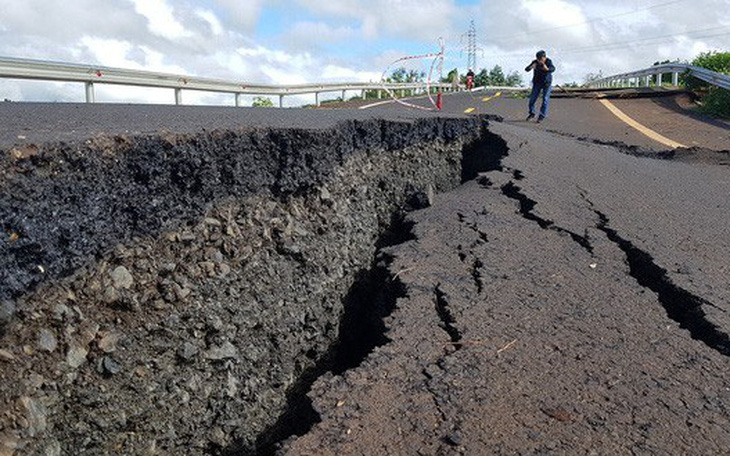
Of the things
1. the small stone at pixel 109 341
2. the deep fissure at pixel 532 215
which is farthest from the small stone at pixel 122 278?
the deep fissure at pixel 532 215

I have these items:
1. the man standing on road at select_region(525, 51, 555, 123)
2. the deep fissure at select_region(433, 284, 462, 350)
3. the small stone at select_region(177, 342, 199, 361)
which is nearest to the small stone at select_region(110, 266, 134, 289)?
the small stone at select_region(177, 342, 199, 361)

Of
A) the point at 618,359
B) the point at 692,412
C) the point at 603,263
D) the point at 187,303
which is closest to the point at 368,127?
the point at 603,263

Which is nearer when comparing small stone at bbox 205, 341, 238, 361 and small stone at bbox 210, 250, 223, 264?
small stone at bbox 205, 341, 238, 361

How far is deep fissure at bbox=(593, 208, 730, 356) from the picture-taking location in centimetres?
310

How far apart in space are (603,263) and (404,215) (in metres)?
2.14

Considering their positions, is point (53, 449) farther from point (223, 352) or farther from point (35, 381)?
point (223, 352)

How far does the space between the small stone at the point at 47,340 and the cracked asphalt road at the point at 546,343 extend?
3.31 feet

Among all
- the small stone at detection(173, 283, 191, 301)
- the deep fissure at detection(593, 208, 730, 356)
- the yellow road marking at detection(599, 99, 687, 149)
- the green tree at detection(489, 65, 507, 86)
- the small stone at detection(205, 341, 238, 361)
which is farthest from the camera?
the green tree at detection(489, 65, 507, 86)

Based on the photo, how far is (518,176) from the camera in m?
6.57

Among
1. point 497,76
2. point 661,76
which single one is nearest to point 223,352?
point 661,76

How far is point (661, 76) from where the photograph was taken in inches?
877

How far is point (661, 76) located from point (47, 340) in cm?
2331

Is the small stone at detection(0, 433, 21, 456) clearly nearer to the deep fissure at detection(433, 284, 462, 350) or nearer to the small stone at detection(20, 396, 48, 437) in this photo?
the small stone at detection(20, 396, 48, 437)

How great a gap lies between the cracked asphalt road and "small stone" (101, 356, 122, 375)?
0.88m
